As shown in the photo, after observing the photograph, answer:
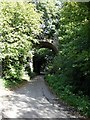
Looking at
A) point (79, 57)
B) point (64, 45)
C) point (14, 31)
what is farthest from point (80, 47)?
point (14, 31)

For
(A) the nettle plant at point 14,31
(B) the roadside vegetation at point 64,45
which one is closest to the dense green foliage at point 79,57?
(B) the roadside vegetation at point 64,45

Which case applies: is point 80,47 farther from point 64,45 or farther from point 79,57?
point 64,45

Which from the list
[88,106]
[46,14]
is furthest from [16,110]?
[46,14]

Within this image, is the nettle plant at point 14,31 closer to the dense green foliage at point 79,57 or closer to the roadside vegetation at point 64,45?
the roadside vegetation at point 64,45

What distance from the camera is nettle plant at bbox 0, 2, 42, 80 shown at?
1184 cm

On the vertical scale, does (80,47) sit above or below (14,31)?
below

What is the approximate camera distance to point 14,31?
12.7 m

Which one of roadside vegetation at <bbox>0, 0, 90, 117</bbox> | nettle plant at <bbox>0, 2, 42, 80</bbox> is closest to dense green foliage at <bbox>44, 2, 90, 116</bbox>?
roadside vegetation at <bbox>0, 0, 90, 117</bbox>

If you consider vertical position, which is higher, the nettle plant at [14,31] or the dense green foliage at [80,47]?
the nettle plant at [14,31]

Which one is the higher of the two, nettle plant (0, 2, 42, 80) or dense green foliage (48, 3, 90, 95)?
nettle plant (0, 2, 42, 80)

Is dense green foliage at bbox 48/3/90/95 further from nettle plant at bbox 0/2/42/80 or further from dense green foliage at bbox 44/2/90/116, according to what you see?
nettle plant at bbox 0/2/42/80

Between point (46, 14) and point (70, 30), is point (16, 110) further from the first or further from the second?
point (46, 14)

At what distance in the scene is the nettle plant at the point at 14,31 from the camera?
1184 centimetres

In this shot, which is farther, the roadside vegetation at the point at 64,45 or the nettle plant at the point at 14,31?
the nettle plant at the point at 14,31
